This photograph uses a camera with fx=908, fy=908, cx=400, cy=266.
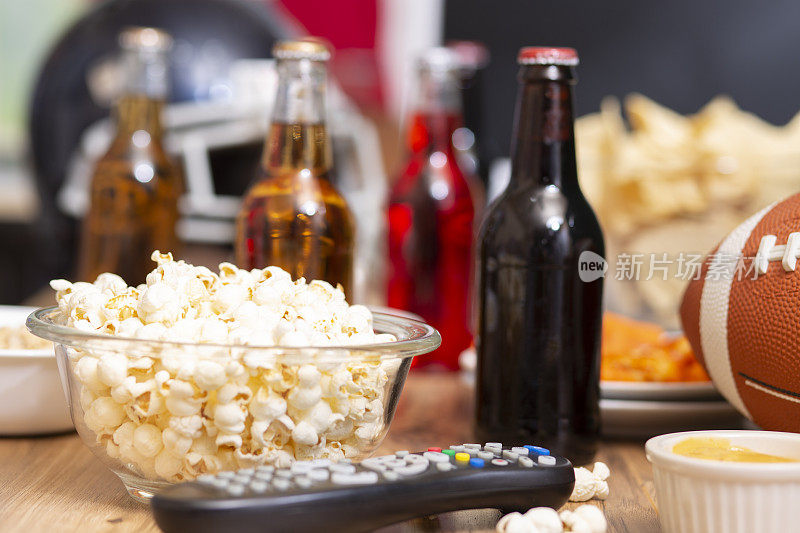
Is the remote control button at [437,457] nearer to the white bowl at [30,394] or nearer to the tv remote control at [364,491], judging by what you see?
the tv remote control at [364,491]

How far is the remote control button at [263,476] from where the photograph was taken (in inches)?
24.5

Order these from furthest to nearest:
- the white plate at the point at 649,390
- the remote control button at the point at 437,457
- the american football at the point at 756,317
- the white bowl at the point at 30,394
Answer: the white plate at the point at 649,390, the white bowl at the point at 30,394, the american football at the point at 756,317, the remote control button at the point at 437,457

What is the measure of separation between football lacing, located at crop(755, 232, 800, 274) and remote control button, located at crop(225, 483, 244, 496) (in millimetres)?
508

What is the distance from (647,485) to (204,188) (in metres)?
1.06

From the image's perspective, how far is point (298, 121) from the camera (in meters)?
0.99

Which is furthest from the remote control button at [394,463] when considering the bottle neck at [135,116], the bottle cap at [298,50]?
the bottle neck at [135,116]

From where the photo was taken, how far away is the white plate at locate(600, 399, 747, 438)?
0.98 metres

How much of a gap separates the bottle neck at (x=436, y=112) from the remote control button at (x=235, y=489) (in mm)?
902

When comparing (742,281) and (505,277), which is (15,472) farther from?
(742,281)

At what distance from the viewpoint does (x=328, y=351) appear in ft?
2.20

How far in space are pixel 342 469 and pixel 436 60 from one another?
882 mm

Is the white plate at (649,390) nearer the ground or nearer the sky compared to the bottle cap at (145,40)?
nearer the ground

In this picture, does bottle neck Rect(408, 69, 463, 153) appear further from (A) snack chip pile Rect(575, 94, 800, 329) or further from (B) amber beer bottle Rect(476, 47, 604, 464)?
(B) amber beer bottle Rect(476, 47, 604, 464)

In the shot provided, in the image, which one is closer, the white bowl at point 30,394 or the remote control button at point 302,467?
the remote control button at point 302,467
